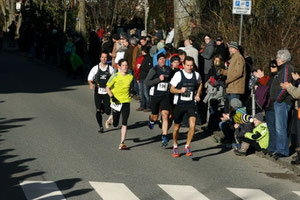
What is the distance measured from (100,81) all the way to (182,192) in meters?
5.81

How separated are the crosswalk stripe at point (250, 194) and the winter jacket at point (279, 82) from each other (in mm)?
2928

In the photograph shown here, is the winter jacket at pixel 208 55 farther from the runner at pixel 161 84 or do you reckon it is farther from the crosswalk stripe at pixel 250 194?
the crosswalk stripe at pixel 250 194

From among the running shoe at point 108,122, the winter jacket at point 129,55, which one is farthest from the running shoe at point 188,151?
the winter jacket at point 129,55

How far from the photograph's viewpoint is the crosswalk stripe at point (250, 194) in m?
11.0

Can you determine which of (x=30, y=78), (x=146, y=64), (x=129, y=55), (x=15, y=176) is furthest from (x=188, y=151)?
(x=30, y=78)

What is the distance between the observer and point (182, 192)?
36.8 feet

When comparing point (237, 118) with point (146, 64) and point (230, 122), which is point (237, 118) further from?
point (146, 64)

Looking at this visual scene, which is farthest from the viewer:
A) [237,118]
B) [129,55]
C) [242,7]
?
[129,55]

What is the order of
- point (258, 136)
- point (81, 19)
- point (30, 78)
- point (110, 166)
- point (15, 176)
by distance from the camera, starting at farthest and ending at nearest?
point (81, 19) < point (30, 78) < point (258, 136) < point (110, 166) < point (15, 176)

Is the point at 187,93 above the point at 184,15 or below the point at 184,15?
below

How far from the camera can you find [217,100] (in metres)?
16.6

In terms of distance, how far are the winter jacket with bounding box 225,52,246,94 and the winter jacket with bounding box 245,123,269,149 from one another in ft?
5.54

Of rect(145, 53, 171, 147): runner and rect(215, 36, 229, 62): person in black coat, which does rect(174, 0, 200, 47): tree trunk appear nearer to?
rect(215, 36, 229, 62): person in black coat

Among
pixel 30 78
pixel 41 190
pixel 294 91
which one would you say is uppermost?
pixel 294 91
